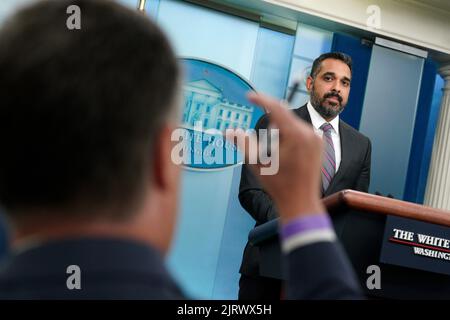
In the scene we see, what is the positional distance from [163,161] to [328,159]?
3.02 metres

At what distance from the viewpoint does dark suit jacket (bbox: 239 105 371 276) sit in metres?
3.15

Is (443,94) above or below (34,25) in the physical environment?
above

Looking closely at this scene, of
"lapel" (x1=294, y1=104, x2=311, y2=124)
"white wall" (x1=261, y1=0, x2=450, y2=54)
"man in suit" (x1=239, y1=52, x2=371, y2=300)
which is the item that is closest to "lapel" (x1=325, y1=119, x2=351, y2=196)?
"man in suit" (x1=239, y1=52, x2=371, y2=300)

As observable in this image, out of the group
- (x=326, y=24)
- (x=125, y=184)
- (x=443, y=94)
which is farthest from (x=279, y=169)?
(x=443, y=94)

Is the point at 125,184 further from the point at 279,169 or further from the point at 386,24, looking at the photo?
the point at 386,24

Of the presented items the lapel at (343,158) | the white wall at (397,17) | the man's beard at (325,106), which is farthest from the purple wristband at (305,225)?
the white wall at (397,17)

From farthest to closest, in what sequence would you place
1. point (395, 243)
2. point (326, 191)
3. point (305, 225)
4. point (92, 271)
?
point (326, 191), point (395, 243), point (305, 225), point (92, 271)

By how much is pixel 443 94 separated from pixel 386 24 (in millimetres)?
823

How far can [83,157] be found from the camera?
546mm

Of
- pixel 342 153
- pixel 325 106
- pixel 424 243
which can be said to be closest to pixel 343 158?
pixel 342 153

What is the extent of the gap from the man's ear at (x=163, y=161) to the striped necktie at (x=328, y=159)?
2837mm

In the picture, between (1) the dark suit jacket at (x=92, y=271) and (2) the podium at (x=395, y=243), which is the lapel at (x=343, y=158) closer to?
(2) the podium at (x=395, y=243)

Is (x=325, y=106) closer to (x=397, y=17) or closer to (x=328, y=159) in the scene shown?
(x=328, y=159)
